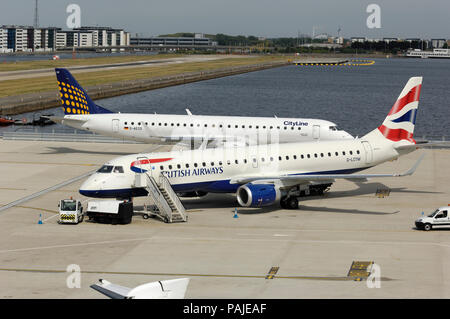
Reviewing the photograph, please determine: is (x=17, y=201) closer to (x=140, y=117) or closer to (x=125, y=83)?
(x=140, y=117)

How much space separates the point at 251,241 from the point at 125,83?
517 ft

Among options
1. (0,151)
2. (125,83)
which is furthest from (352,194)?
(125,83)

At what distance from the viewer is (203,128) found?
6938 cm

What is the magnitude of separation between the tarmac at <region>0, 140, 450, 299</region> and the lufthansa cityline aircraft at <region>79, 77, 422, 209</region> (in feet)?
5.65

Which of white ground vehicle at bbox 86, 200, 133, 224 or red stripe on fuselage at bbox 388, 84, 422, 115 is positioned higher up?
red stripe on fuselage at bbox 388, 84, 422, 115

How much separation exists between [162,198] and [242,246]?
8421mm

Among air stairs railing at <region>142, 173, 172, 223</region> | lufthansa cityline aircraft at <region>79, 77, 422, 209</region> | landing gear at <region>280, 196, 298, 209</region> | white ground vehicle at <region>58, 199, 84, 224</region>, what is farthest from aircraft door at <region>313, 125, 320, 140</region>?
white ground vehicle at <region>58, 199, 84, 224</region>

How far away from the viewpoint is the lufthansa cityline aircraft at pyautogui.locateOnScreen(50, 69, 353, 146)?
227 feet

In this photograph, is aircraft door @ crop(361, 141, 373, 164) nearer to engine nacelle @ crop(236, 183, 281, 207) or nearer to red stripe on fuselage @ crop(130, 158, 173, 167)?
engine nacelle @ crop(236, 183, 281, 207)

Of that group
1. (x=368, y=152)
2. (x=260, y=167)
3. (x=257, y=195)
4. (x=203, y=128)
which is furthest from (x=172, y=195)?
(x=203, y=128)

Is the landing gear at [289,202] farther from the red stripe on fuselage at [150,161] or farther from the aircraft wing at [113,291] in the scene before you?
the aircraft wing at [113,291]

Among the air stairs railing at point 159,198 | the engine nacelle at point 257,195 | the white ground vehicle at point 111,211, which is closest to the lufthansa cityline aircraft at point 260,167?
the engine nacelle at point 257,195

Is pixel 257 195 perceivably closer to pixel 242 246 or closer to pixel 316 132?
pixel 242 246
